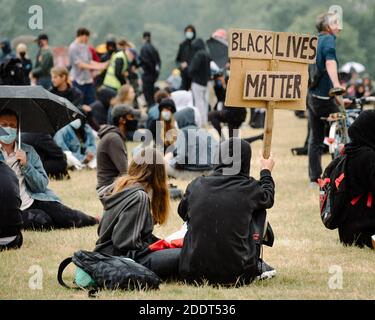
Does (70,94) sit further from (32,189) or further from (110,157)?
(32,189)

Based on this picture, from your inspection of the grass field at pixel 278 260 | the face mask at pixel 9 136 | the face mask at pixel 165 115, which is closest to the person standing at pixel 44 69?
the face mask at pixel 165 115

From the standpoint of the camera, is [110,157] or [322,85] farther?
[322,85]

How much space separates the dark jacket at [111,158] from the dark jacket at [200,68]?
1165cm

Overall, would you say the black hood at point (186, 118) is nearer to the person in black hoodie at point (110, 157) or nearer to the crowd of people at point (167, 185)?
the crowd of people at point (167, 185)

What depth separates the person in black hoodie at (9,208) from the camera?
9852 mm

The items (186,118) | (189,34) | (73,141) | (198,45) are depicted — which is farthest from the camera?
(189,34)

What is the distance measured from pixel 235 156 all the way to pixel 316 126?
600cm

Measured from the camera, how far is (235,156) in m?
8.30

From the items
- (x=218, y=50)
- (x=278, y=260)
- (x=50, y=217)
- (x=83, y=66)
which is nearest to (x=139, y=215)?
(x=278, y=260)

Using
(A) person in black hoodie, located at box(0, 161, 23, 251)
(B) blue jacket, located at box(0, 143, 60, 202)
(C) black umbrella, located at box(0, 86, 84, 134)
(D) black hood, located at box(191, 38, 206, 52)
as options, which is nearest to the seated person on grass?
(C) black umbrella, located at box(0, 86, 84, 134)

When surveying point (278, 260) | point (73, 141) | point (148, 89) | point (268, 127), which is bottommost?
point (278, 260)

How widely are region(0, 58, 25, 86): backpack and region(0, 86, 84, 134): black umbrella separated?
23.2ft

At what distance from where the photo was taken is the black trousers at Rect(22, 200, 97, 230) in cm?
1125

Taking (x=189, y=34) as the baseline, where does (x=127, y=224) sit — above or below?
below
